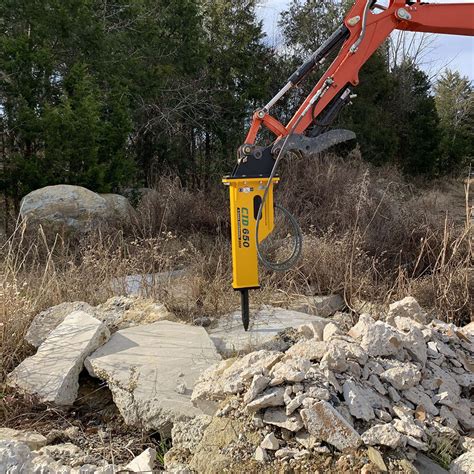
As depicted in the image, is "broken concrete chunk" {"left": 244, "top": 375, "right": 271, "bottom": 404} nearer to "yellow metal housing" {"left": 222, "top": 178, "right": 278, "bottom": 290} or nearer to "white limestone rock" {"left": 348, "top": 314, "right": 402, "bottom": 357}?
"white limestone rock" {"left": 348, "top": 314, "right": 402, "bottom": 357}

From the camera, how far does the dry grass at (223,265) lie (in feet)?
13.3

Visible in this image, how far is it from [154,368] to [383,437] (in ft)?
4.70

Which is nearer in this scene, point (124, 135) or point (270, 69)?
point (124, 135)

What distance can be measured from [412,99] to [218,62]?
871cm

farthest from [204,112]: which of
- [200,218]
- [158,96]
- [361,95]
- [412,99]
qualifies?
[412,99]

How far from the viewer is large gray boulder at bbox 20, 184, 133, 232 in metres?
6.81

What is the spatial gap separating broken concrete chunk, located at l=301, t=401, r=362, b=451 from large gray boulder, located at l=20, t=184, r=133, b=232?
558 centimetres

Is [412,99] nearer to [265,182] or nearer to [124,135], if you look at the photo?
[124,135]

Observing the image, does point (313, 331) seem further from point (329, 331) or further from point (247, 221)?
point (247, 221)

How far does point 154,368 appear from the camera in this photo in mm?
2893

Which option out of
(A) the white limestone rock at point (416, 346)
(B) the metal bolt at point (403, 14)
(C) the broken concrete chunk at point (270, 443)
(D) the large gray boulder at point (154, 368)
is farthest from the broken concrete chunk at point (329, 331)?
(B) the metal bolt at point (403, 14)

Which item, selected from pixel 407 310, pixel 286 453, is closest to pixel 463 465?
pixel 286 453

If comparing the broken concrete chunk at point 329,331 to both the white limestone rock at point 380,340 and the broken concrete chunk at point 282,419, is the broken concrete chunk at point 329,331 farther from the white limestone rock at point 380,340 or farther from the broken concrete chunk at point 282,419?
the broken concrete chunk at point 282,419

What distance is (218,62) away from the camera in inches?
491
